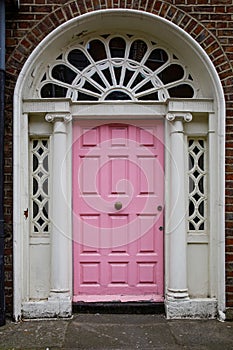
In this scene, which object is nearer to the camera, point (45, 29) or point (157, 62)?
point (45, 29)

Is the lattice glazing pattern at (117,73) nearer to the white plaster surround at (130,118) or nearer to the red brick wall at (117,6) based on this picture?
the white plaster surround at (130,118)

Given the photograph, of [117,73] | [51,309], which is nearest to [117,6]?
[117,73]

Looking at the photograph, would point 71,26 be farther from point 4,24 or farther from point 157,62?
point 157,62

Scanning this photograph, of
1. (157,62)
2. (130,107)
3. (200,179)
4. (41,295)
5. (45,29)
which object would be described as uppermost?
(45,29)

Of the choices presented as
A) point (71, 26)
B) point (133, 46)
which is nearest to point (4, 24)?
point (71, 26)

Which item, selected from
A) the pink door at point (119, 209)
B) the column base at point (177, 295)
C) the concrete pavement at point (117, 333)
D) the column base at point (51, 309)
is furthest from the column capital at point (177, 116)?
the column base at point (51, 309)

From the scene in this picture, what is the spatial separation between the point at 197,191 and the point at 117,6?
2275 millimetres

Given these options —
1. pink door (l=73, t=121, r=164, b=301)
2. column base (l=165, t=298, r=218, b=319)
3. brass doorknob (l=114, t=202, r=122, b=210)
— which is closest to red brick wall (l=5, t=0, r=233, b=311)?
column base (l=165, t=298, r=218, b=319)

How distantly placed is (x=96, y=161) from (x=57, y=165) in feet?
1.53

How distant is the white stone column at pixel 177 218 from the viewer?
14.9 feet

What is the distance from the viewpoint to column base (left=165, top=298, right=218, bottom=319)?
14.8ft

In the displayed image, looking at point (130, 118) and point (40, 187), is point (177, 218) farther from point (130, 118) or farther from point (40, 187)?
point (40, 187)

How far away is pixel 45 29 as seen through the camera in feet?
14.6

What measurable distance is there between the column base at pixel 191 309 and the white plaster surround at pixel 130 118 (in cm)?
1
